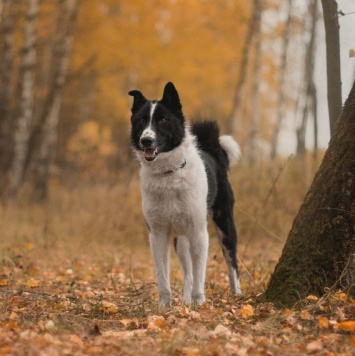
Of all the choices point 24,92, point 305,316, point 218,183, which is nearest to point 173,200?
point 218,183

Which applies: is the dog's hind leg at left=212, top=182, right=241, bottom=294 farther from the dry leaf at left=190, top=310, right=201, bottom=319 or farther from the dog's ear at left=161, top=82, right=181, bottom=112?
the dry leaf at left=190, top=310, right=201, bottom=319

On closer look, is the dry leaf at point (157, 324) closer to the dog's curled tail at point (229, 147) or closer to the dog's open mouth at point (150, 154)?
the dog's open mouth at point (150, 154)

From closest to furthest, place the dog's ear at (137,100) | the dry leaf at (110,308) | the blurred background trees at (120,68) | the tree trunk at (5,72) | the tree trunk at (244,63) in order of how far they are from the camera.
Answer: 1. the dry leaf at (110,308)
2. the dog's ear at (137,100)
3. the tree trunk at (5,72)
4. the blurred background trees at (120,68)
5. the tree trunk at (244,63)

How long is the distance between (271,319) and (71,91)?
23.5 metres

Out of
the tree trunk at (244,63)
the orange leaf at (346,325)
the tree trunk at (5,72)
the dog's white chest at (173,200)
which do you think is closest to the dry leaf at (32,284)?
the dog's white chest at (173,200)

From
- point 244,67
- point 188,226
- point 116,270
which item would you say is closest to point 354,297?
point 188,226

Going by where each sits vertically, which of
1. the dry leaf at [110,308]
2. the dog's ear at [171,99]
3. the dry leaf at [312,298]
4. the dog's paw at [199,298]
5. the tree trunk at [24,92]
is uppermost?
the tree trunk at [24,92]

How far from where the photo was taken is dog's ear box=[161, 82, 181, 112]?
17.0ft

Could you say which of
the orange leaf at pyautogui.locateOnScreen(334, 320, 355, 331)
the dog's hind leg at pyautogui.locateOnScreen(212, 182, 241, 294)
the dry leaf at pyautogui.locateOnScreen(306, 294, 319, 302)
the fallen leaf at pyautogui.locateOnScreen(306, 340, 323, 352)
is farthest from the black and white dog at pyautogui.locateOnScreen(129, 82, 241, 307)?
the fallen leaf at pyautogui.locateOnScreen(306, 340, 323, 352)

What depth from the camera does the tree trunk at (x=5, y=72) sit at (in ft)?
47.1

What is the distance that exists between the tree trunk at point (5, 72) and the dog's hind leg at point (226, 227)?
9381 millimetres

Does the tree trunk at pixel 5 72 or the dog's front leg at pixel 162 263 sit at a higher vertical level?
the tree trunk at pixel 5 72

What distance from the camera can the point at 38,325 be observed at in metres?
3.96

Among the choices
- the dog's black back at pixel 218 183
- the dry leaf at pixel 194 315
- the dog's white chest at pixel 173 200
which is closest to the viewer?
the dry leaf at pixel 194 315
